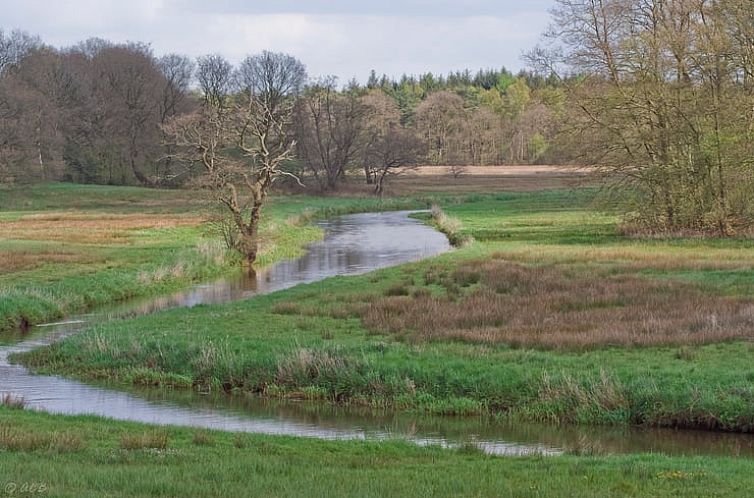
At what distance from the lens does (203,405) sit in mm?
19250

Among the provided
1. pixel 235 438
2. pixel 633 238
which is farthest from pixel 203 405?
pixel 633 238

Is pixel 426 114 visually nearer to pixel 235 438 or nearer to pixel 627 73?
pixel 627 73

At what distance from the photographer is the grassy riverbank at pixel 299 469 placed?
10008 millimetres

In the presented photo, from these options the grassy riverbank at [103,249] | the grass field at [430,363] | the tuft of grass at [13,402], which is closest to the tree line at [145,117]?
the grassy riverbank at [103,249]

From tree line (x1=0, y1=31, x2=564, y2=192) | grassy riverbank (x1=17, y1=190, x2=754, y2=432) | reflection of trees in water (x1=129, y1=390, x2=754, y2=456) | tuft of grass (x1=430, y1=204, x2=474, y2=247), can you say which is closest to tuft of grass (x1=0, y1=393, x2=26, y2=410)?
reflection of trees in water (x1=129, y1=390, x2=754, y2=456)

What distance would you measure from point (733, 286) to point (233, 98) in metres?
94.4

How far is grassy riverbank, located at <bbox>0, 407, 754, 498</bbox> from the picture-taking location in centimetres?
1001

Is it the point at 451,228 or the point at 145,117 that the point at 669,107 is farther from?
the point at 145,117

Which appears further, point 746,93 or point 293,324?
point 746,93

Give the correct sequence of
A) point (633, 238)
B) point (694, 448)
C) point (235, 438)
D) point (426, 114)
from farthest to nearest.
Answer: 1. point (426, 114)
2. point (633, 238)
3. point (694, 448)
4. point (235, 438)

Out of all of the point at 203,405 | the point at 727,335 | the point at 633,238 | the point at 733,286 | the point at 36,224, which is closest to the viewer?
the point at 203,405

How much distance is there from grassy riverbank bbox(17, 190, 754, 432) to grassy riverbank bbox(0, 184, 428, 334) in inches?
236

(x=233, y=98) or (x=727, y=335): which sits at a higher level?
(x=233, y=98)

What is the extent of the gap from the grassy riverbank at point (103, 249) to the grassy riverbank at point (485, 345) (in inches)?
236
